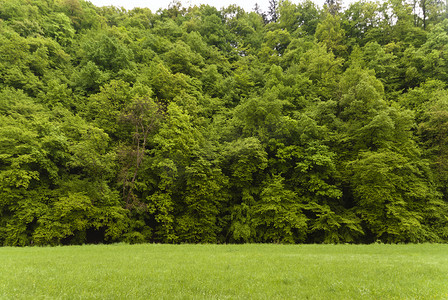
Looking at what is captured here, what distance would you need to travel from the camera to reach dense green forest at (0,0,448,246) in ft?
88.6

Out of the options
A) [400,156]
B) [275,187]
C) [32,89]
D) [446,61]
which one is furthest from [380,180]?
[32,89]

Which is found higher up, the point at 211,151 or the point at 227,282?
the point at 211,151

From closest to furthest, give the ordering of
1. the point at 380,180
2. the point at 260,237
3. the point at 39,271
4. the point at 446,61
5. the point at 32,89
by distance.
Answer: the point at 39,271, the point at 380,180, the point at 260,237, the point at 32,89, the point at 446,61

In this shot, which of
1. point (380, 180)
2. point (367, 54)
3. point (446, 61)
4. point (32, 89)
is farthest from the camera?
point (367, 54)

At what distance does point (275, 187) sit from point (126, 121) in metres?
21.5

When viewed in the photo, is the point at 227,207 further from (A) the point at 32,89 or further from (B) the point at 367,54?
(B) the point at 367,54

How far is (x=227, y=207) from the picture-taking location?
3384 centimetres

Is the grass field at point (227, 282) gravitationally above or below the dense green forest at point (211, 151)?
below

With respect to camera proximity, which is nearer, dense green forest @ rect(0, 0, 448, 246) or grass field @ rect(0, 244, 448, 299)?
grass field @ rect(0, 244, 448, 299)

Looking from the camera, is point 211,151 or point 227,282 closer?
point 227,282

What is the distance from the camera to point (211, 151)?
33.2 m

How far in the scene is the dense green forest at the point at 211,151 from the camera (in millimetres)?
27016

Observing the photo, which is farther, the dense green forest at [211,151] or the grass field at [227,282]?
the dense green forest at [211,151]

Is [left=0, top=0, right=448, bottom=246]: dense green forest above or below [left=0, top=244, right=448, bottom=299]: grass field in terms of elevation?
above
